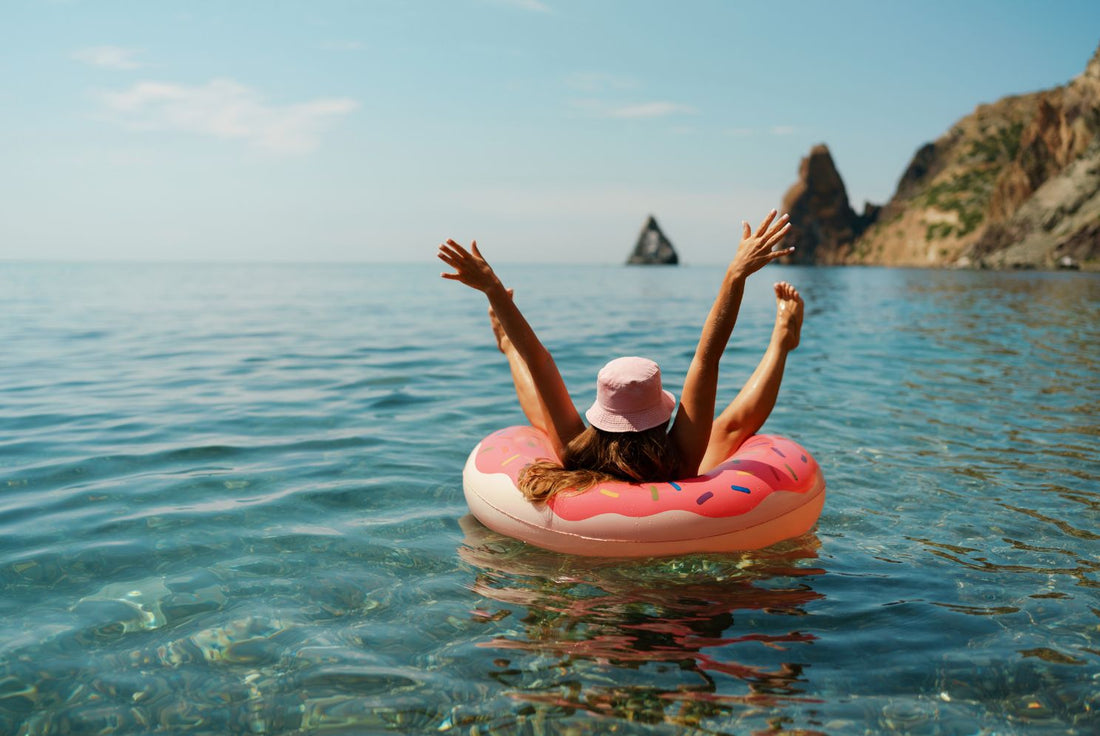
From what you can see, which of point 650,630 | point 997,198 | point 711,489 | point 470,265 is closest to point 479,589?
point 650,630

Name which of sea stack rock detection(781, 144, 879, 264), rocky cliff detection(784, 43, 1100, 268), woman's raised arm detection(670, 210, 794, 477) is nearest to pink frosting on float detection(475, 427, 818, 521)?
woman's raised arm detection(670, 210, 794, 477)

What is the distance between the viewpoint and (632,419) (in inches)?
173

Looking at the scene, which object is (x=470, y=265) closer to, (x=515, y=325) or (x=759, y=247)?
(x=515, y=325)

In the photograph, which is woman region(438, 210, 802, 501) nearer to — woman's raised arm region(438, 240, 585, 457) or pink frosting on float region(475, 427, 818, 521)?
woman's raised arm region(438, 240, 585, 457)

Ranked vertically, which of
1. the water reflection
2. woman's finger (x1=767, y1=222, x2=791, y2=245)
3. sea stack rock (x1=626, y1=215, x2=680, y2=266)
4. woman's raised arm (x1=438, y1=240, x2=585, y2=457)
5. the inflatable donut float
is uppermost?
sea stack rock (x1=626, y1=215, x2=680, y2=266)

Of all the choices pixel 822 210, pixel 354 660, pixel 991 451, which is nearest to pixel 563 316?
pixel 991 451

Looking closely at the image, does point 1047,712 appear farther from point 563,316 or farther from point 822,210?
point 822,210

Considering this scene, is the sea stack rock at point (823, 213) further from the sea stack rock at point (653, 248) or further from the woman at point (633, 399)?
the woman at point (633, 399)

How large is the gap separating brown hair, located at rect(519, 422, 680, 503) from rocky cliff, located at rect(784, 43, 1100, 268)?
6124 centimetres

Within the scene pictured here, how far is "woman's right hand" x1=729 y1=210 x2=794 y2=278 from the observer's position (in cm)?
415

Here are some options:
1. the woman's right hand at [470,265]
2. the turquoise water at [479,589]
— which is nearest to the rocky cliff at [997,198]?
the turquoise water at [479,589]

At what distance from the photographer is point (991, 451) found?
6.84m

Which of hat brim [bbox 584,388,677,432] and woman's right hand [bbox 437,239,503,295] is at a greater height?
woman's right hand [bbox 437,239,503,295]

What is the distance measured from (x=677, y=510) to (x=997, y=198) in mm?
87735
